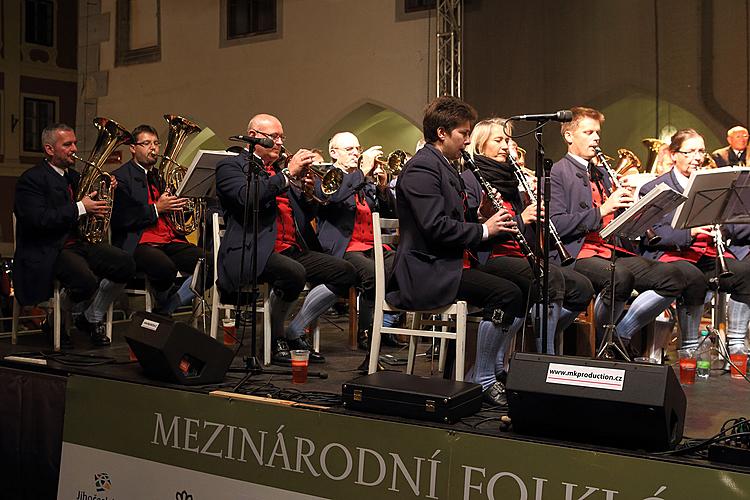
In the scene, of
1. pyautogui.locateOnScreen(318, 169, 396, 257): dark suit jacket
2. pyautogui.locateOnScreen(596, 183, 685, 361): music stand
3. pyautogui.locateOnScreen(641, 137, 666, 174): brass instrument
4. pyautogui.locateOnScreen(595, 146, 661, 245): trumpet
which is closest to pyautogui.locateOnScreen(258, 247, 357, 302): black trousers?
pyautogui.locateOnScreen(318, 169, 396, 257): dark suit jacket

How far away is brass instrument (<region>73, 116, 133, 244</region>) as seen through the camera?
5441 mm

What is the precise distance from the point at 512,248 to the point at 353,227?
60.8 inches

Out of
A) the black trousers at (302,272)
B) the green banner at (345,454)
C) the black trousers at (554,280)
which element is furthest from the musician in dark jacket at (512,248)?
the green banner at (345,454)

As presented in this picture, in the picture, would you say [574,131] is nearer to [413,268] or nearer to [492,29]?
[413,268]

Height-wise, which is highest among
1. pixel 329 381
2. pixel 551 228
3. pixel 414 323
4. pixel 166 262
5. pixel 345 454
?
pixel 551 228

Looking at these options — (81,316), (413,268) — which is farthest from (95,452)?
(81,316)

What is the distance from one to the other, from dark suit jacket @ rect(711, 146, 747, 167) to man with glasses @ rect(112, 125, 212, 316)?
475cm

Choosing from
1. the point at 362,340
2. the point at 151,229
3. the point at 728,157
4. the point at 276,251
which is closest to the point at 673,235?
the point at 362,340

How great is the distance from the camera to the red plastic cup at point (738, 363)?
462cm

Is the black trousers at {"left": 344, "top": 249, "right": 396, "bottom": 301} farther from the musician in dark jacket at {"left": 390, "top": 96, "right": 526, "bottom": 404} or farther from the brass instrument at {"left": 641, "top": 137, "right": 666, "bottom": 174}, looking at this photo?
the brass instrument at {"left": 641, "top": 137, "right": 666, "bottom": 174}

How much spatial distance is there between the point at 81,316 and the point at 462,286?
3.11m

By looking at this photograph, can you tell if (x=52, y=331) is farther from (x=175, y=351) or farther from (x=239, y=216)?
(x=175, y=351)

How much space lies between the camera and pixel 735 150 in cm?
779

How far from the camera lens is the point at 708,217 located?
4434 millimetres
